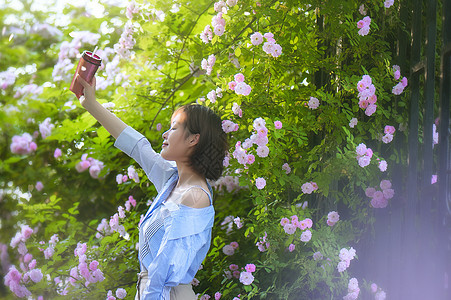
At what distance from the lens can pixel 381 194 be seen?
8.70ft

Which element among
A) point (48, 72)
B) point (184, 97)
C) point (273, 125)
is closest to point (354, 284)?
point (273, 125)

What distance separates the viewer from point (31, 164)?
4387mm

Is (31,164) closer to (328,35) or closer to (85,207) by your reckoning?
(85,207)

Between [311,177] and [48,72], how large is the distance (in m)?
2.92

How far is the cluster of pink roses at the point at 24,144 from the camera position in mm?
4391

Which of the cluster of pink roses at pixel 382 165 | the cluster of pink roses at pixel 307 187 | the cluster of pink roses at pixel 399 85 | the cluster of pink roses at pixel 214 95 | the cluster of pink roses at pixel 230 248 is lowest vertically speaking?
the cluster of pink roses at pixel 230 248

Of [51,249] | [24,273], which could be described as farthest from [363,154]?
[24,273]

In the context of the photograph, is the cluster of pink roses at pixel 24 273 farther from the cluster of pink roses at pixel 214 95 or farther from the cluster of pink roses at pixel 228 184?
the cluster of pink roses at pixel 214 95

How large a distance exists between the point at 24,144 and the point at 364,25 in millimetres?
2983

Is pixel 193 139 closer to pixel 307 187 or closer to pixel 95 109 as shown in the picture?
pixel 95 109

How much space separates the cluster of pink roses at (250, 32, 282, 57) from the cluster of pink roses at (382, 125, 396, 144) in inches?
25.8

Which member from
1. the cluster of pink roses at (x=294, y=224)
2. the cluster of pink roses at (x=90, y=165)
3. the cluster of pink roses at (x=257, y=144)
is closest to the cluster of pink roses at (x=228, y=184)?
the cluster of pink roses at (x=257, y=144)

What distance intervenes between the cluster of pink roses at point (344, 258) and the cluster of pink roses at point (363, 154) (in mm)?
407

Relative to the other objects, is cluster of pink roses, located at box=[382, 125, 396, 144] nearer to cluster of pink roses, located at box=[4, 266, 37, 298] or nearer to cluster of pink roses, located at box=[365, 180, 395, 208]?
cluster of pink roses, located at box=[365, 180, 395, 208]
